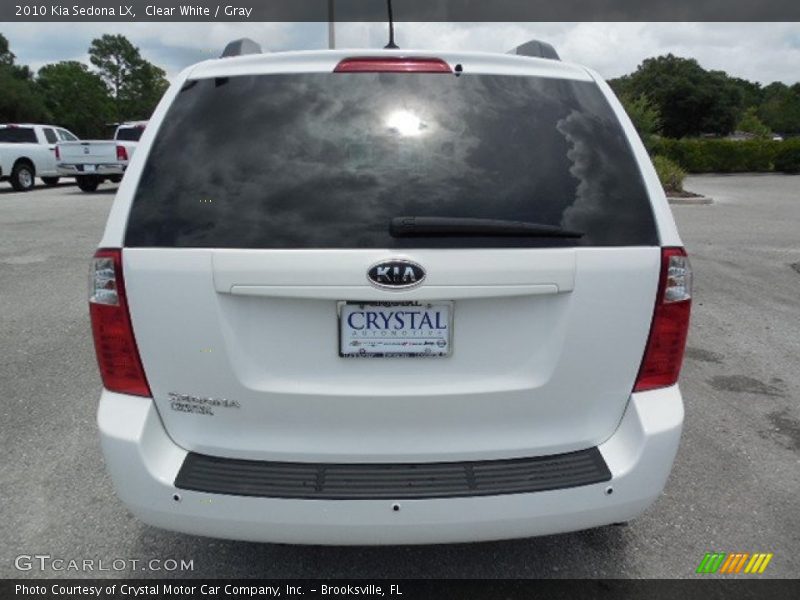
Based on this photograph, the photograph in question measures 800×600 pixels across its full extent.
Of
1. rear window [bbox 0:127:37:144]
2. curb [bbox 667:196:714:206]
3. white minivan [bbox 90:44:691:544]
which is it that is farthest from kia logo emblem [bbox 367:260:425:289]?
rear window [bbox 0:127:37:144]

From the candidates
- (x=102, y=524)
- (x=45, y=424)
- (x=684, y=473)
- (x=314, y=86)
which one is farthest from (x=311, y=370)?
(x=45, y=424)

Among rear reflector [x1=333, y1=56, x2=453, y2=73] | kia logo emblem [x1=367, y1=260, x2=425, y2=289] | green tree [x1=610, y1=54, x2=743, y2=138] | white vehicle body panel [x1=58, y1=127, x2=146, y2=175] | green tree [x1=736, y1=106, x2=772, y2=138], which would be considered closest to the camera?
kia logo emblem [x1=367, y1=260, x2=425, y2=289]

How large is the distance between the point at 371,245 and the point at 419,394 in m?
0.49

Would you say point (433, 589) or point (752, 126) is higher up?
point (752, 126)

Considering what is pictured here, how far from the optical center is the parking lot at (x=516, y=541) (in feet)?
8.40

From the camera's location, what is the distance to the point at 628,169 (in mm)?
2090

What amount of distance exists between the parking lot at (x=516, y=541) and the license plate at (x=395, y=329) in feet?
3.53

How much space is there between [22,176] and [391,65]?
21.2m

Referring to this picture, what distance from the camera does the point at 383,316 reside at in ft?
6.25

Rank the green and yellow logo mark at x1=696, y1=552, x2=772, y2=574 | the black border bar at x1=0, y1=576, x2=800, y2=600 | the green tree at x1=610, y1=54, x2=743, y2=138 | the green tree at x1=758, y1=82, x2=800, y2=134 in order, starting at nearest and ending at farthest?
the black border bar at x1=0, y1=576, x2=800, y2=600 → the green and yellow logo mark at x1=696, y1=552, x2=772, y2=574 → the green tree at x1=610, y1=54, x2=743, y2=138 → the green tree at x1=758, y1=82, x2=800, y2=134

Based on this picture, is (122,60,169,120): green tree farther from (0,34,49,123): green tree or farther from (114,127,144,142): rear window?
(114,127,144,142): rear window

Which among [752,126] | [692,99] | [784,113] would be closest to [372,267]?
[752,126]

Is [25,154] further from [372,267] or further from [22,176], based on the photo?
[372,267]

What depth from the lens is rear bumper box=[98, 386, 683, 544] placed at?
1.92 m
